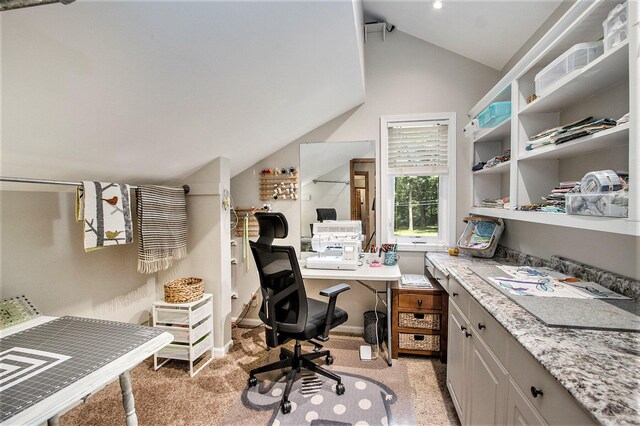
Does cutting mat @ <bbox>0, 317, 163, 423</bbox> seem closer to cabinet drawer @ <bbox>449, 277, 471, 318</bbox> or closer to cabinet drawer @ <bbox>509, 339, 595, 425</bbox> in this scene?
cabinet drawer @ <bbox>509, 339, 595, 425</bbox>

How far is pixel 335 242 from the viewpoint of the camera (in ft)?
7.88

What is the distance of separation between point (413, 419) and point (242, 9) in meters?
2.31

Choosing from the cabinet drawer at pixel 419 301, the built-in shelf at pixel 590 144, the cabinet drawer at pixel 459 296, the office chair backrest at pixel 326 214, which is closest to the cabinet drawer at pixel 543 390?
the cabinet drawer at pixel 459 296

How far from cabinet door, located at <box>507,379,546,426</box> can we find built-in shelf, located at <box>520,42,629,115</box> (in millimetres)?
1266

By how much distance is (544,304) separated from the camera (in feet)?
3.55

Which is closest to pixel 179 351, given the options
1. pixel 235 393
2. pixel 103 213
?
pixel 235 393

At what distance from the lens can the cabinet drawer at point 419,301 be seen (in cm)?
213

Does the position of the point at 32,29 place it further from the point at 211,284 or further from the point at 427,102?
the point at 427,102

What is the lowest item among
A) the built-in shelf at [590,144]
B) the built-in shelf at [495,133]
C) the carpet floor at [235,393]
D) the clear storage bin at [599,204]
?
the carpet floor at [235,393]

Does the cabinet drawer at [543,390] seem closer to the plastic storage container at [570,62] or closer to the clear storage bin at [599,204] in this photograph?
the clear storage bin at [599,204]

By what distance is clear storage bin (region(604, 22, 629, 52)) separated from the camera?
3.07ft

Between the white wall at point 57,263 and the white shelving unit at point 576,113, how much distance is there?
2790 mm

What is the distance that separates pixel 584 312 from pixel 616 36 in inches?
41.3

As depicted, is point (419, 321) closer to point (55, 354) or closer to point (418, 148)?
point (418, 148)
